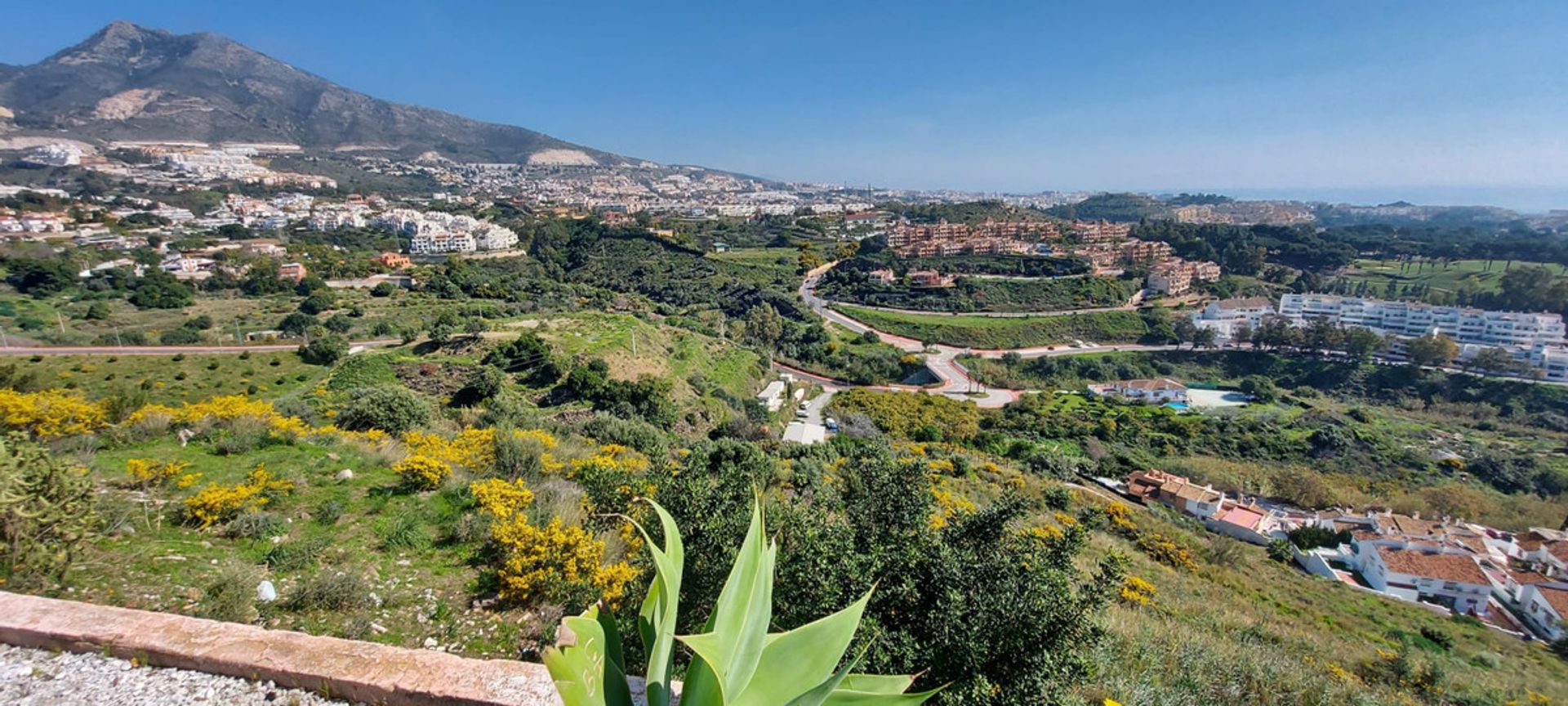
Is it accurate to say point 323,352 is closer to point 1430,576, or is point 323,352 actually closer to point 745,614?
point 745,614

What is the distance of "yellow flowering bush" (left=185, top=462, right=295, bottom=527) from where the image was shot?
4.59 meters

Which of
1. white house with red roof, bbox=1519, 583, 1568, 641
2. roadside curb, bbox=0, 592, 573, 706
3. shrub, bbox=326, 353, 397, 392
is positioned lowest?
white house with red roof, bbox=1519, 583, 1568, 641

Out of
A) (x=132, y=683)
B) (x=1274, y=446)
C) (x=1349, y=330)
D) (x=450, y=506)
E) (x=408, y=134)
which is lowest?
(x=1274, y=446)

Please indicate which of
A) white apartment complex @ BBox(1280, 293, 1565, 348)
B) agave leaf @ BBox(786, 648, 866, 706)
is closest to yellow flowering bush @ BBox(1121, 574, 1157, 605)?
agave leaf @ BBox(786, 648, 866, 706)

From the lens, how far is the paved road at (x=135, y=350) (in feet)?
59.7

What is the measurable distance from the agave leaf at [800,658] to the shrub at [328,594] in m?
3.57

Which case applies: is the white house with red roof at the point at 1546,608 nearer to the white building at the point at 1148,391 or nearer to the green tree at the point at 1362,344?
the white building at the point at 1148,391

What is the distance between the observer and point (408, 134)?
150 m

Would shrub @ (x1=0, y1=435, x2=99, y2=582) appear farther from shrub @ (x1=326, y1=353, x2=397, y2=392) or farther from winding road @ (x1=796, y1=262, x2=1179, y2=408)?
winding road @ (x1=796, y1=262, x2=1179, y2=408)

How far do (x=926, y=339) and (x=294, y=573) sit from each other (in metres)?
39.3

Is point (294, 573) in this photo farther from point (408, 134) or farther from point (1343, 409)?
point (408, 134)

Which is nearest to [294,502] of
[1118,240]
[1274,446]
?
[1274,446]

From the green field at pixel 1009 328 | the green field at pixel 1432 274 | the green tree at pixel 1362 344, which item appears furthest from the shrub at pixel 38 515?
the green field at pixel 1432 274

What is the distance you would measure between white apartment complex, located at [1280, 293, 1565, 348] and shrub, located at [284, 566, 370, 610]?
60528 millimetres
